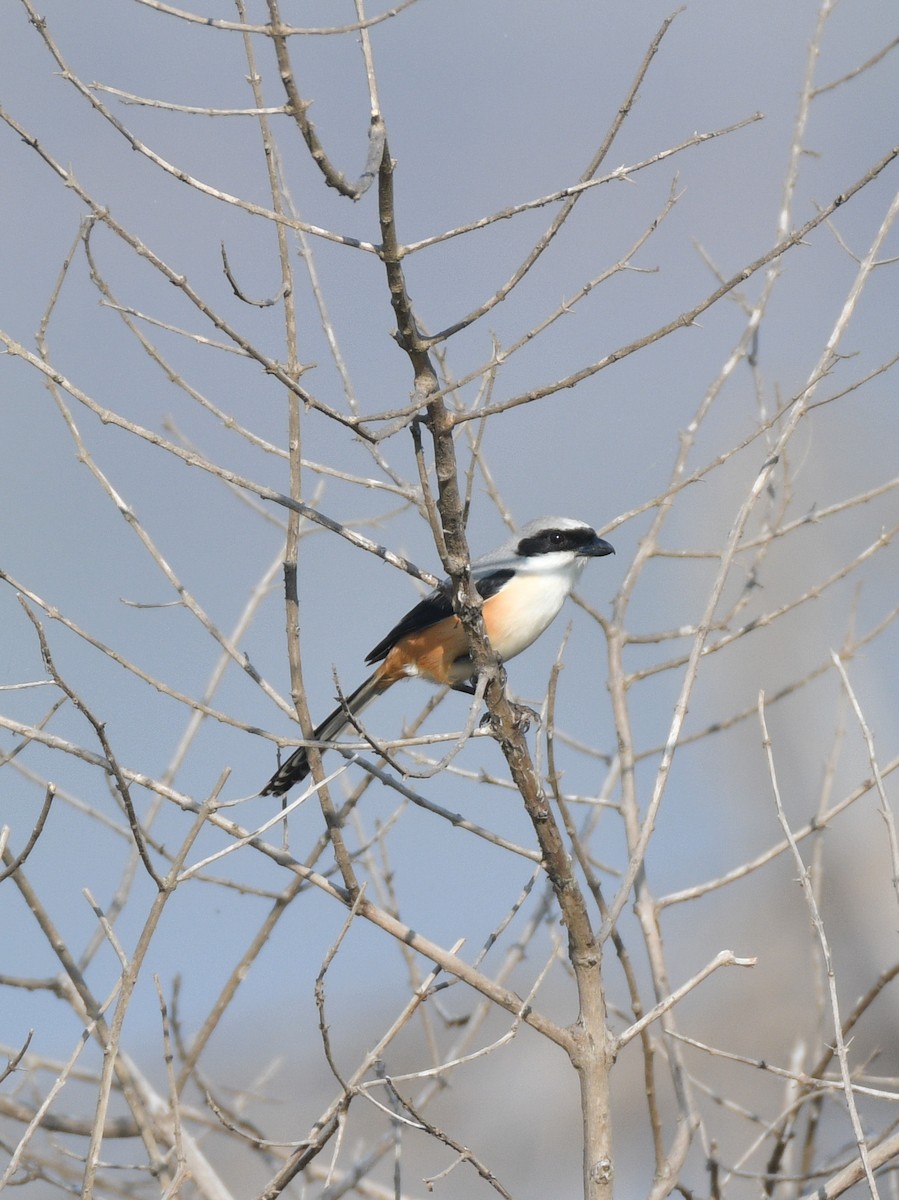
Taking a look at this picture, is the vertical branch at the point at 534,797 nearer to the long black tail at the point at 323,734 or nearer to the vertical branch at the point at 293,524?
the vertical branch at the point at 293,524

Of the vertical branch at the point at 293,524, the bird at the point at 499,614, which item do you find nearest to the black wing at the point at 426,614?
the bird at the point at 499,614

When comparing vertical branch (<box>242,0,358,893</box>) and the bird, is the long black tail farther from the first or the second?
vertical branch (<box>242,0,358,893</box>)

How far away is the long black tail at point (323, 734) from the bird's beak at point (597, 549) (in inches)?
31.8

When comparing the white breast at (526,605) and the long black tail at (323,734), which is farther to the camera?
the white breast at (526,605)

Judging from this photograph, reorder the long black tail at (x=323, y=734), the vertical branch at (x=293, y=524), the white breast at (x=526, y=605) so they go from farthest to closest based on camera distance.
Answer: the white breast at (x=526, y=605), the long black tail at (x=323, y=734), the vertical branch at (x=293, y=524)

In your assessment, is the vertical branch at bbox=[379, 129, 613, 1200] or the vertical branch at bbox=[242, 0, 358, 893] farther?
the vertical branch at bbox=[242, 0, 358, 893]

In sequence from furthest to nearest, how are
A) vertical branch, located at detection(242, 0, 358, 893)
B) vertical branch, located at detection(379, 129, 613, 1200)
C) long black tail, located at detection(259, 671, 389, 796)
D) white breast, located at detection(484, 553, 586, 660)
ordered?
white breast, located at detection(484, 553, 586, 660) → long black tail, located at detection(259, 671, 389, 796) → vertical branch, located at detection(242, 0, 358, 893) → vertical branch, located at detection(379, 129, 613, 1200)

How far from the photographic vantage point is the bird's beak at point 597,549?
4.09 meters

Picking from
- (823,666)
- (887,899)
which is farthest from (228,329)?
(887,899)

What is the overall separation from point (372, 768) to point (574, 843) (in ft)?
1.65

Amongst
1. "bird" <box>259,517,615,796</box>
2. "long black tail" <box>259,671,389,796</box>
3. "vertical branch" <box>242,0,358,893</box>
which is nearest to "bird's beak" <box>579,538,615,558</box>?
"bird" <box>259,517,615,796</box>

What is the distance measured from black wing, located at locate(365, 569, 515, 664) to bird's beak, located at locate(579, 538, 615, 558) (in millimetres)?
259

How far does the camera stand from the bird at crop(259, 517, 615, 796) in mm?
3945

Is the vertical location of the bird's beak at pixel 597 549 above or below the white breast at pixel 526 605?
above
